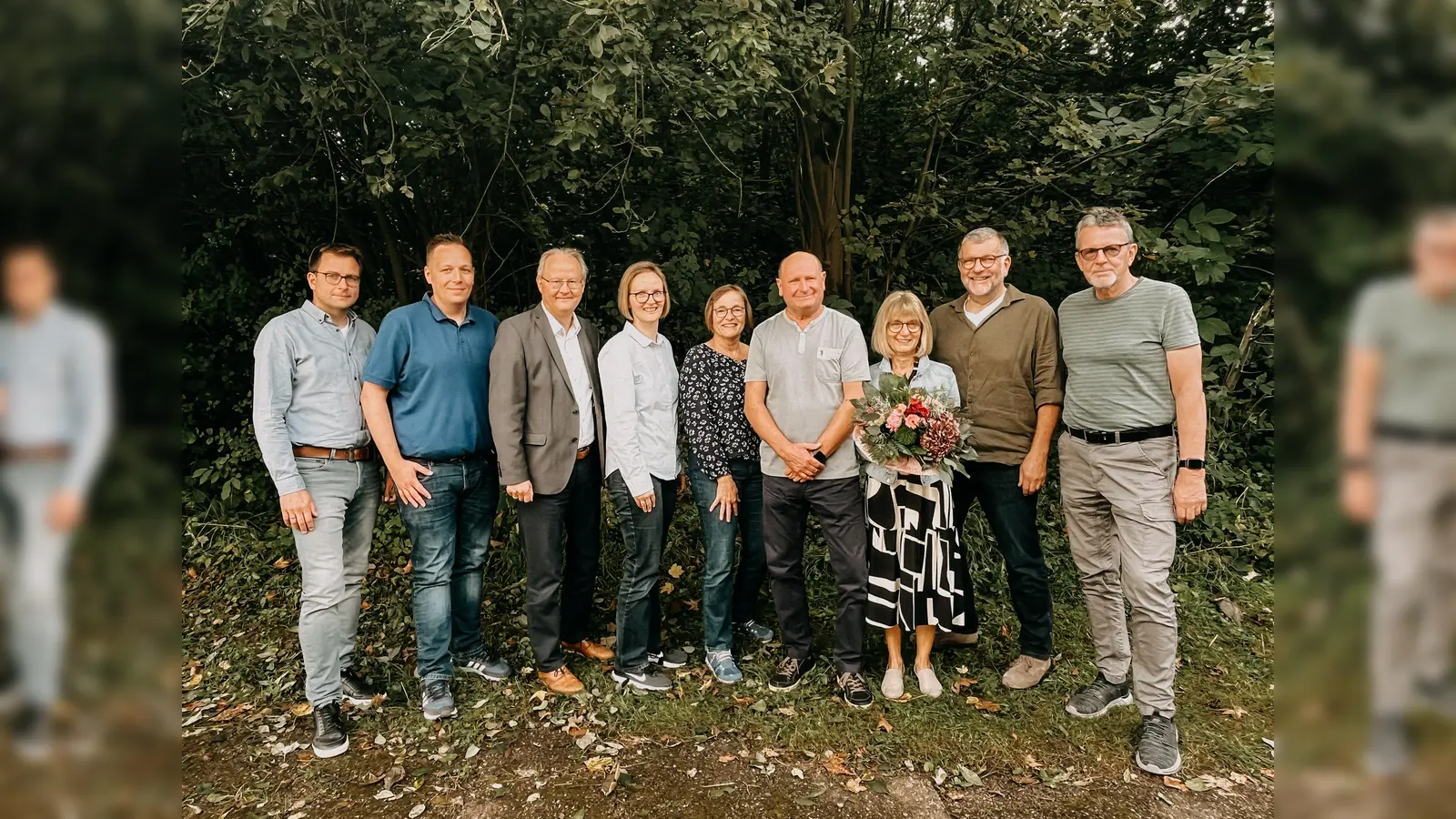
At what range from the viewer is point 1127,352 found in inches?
126

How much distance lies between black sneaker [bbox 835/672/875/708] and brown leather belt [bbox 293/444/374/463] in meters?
2.60

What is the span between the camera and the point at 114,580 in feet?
1.41

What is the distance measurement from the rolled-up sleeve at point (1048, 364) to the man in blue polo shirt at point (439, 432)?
9.03 ft

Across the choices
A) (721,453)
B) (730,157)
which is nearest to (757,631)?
(721,453)

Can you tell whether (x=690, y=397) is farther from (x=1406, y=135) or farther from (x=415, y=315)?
(x=1406, y=135)

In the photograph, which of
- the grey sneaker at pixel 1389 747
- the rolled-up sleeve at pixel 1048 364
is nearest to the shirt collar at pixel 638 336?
the rolled-up sleeve at pixel 1048 364

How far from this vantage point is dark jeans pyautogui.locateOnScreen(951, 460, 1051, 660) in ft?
12.3

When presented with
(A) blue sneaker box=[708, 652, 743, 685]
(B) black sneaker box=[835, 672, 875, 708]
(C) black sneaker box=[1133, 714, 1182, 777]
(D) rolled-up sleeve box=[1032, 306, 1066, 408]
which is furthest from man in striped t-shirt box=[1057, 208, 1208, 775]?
(A) blue sneaker box=[708, 652, 743, 685]

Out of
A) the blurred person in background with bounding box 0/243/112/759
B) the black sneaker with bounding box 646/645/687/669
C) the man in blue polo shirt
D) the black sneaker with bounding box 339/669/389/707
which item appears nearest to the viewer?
the blurred person in background with bounding box 0/243/112/759

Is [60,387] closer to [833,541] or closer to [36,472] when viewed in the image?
[36,472]

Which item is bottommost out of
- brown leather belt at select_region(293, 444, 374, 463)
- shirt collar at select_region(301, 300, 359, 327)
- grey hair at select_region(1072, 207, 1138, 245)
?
brown leather belt at select_region(293, 444, 374, 463)

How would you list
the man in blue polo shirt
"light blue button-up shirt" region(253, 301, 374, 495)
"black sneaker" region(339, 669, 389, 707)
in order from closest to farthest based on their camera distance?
"light blue button-up shirt" region(253, 301, 374, 495) < the man in blue polo shirt < "black sneaker" region(339, 669, 389, 707)

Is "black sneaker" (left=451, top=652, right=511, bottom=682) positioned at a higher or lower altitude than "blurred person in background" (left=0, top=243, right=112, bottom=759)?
lower

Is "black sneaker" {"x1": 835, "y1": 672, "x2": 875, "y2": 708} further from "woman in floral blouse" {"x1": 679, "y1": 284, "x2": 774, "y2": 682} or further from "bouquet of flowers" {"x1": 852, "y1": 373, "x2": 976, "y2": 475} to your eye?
"bouquet of flowers" {"x1": 852, "y1": 373, "x2": 976, "y2": 475}
